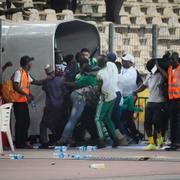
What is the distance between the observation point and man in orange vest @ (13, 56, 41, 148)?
809 inches

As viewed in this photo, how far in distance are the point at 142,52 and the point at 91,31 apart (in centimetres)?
476

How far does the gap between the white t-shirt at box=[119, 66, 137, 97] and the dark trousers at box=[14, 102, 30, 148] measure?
2.38 meters

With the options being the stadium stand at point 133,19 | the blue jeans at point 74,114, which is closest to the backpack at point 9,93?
the blue jeans at point 74,114

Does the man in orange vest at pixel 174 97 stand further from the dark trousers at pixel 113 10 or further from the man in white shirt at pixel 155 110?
the dark trousers at pixel 113 10

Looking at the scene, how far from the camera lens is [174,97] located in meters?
19.8

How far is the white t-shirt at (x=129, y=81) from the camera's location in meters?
21.9

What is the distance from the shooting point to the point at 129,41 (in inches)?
1136

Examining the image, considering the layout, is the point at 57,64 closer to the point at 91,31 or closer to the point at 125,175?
the point at 91,31

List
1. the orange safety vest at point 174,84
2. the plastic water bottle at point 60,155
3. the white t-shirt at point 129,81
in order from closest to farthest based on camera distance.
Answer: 1. the plastic water bottle at point 60,155
2. the orange safety vest at point 174,84
3. the white t-shirt at point 129,81

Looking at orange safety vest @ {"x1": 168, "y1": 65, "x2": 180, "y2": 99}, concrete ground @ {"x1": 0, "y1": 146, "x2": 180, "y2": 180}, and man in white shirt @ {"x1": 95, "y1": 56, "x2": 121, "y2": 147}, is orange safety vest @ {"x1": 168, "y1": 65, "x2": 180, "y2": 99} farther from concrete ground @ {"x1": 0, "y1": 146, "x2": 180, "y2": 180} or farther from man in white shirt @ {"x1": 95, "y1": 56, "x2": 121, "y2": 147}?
man in white shirt @ {"x1": 95, "y1": 56, "x2": 121, "y2": 147}

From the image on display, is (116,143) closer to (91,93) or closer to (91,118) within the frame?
(91,118)

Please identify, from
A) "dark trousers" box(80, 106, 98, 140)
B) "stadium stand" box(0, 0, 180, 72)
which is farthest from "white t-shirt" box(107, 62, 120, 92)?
"stadium stand" box(0, 0, 180, 72)

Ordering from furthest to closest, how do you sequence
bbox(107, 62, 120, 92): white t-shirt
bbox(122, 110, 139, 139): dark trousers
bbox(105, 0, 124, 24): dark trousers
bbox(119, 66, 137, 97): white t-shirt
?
1. bbox(105, 0, 124, 24): dark trousers
2. bbox(122, 110, 139, 139): dark trousers
3. bbox(119, 66, 137, 97): white t-shirt
4. bbox(107, 62, 120, 92): white t-shirt

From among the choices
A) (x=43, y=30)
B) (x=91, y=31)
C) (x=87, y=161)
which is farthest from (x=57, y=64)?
(x=87, y=161)
